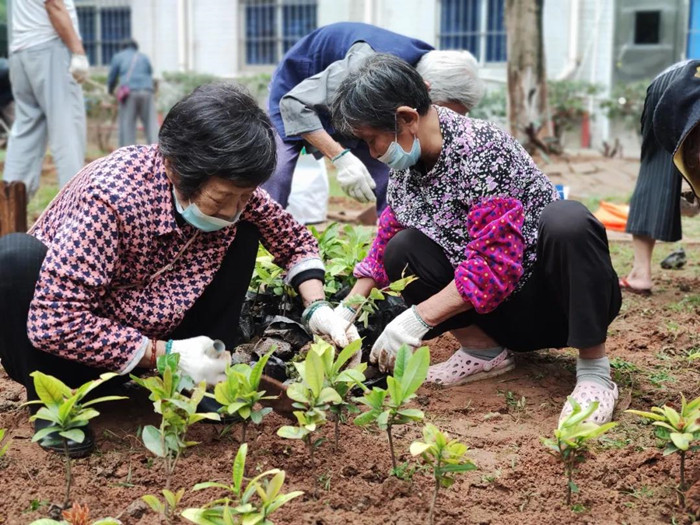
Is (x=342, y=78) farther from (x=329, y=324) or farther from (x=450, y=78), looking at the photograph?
(x=329, y=324)

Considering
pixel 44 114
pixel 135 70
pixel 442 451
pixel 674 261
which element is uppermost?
pixel 135 70

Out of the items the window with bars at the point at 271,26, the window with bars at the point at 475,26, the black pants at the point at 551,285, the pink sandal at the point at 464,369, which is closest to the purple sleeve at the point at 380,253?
the black pants at the point at 551,285

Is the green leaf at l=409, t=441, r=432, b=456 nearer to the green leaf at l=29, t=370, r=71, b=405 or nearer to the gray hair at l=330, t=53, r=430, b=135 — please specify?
the green leaf at l=29, t=370, r=71, b=405

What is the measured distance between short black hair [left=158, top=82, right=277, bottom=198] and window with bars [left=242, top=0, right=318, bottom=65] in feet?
44.4

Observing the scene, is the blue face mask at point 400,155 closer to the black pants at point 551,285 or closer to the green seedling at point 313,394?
the black pants at point 551,285

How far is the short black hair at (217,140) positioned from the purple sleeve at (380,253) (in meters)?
0.74

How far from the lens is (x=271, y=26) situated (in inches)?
607

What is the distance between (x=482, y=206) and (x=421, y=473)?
0.80 metres

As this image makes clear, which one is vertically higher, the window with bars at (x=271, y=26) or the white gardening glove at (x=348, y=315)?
the window with bars at (x=271, y=26)

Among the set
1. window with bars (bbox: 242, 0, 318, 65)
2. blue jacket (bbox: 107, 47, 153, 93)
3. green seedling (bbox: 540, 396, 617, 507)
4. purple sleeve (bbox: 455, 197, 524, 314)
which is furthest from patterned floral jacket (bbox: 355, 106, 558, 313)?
window with bars (bbox: 242, 0, 318, 65)

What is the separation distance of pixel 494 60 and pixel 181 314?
41.8 feet

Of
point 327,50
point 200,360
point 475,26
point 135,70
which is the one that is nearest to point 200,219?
point 200,360

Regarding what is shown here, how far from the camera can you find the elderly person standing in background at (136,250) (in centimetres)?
218

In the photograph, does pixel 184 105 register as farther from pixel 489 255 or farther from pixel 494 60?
pixel 494 60
